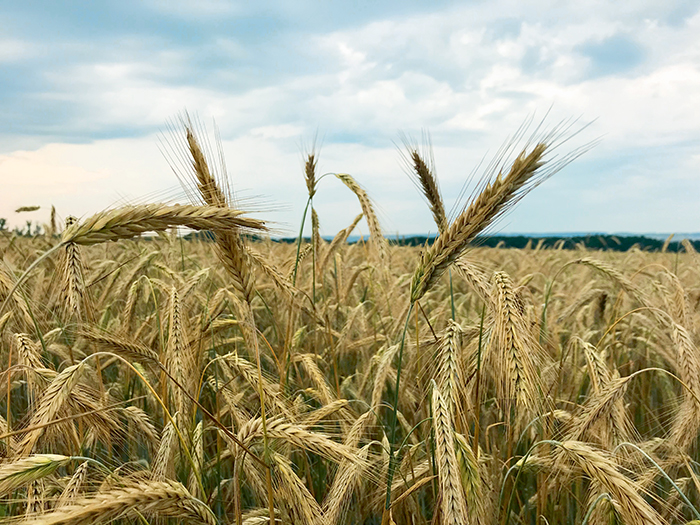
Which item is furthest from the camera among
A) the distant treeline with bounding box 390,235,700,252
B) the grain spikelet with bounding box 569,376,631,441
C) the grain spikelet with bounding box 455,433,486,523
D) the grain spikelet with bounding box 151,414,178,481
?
the distant treeline with bounding box 390,235,700,252

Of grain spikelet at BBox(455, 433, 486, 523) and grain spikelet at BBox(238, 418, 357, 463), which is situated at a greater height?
grain spikelet at BBox(238, 418, 357, 463)

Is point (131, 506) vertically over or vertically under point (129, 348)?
under

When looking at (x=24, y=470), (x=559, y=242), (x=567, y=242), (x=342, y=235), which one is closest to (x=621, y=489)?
(x=24, y=470)

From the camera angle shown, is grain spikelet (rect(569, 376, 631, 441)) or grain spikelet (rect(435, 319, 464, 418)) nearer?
grain spikelet (rect(435, 319, 464, 418))

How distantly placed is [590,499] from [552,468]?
495mm

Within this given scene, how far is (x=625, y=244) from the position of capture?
39.2 m

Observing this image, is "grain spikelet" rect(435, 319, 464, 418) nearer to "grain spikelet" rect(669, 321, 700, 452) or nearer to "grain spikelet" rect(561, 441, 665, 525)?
"grain spikelet" rect(561, 441, 665, 525)

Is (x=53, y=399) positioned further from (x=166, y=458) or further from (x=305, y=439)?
(x=305, y=439)

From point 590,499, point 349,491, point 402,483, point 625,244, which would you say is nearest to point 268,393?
point 349,491

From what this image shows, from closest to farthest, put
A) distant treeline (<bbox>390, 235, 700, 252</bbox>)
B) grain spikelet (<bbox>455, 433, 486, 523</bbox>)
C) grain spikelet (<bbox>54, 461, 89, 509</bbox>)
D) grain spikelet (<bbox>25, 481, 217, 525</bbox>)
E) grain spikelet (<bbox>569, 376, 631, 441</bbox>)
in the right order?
grain spikelet (<bbox>25, 481, 217, 525</bbox>) < grain spikelet (<bbox>455, 433, 486, 523</bbox>) < grain spikelet (<bbox>54, 461, 89, 509</bbox>) < grain spikelet (<bbox>569, 376, 631, 441</bbox>) < distant treeline (<bbox>390, 235, 700, 252</bbox>)

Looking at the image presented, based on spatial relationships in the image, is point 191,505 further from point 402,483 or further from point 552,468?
point 552,468

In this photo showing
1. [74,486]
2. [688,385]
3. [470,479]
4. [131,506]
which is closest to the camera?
[131,506]

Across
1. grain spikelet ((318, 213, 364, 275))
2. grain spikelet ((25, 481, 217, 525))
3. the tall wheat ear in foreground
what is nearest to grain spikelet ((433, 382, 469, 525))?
the tall wheat ear in foreground

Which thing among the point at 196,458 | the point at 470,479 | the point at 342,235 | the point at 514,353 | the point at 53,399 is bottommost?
the point at 196,458
